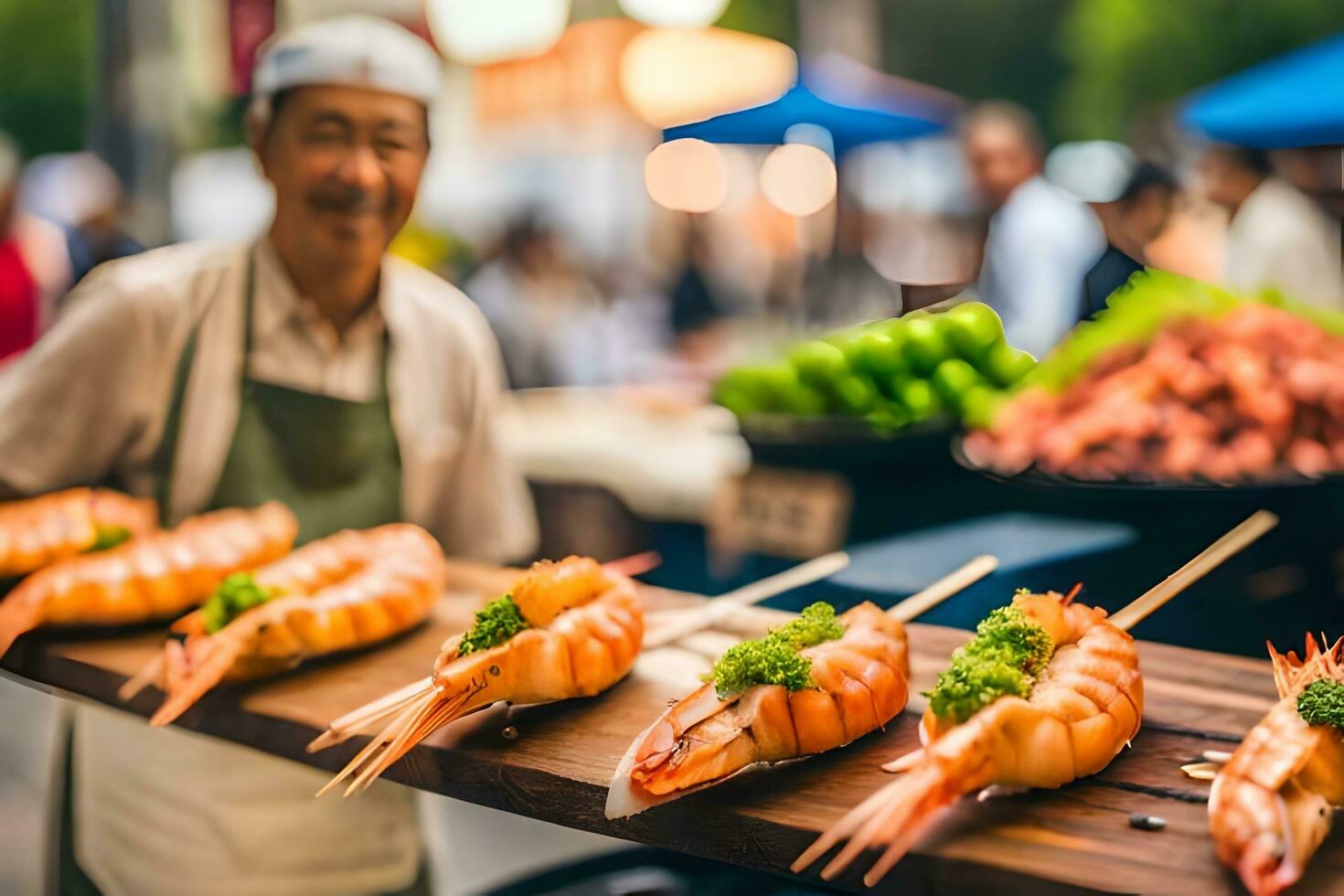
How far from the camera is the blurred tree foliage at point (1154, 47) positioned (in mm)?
9367

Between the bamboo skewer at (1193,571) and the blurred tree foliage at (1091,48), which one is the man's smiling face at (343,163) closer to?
the bamboo skewer at (1193,571)

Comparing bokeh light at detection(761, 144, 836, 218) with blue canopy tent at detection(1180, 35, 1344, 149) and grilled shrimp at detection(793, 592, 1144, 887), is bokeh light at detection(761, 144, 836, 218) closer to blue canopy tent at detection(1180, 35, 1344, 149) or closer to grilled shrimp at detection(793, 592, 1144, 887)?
blue canopy tent at detection(1180, 35, 1344, 149)

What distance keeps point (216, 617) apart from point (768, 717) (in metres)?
1.07

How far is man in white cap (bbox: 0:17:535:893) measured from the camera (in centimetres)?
243

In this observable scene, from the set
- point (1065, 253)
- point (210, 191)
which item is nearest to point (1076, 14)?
point (1065, 253)

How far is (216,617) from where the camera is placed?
201 centimetres

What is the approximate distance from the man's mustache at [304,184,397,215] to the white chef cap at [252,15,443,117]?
0.22 m

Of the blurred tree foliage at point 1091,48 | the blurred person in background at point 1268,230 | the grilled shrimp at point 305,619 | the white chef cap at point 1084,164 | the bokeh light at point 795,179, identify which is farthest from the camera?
the bokeh light at point 795,179

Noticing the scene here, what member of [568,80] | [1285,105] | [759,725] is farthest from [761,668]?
[568,80]

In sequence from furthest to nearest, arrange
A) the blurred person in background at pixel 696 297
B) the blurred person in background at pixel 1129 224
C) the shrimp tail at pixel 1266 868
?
1. the blurred person in background at pixel 696 297
2. the blurred person in background at pixel 1129 224
3. the shrimp tail at pixel 1266 868

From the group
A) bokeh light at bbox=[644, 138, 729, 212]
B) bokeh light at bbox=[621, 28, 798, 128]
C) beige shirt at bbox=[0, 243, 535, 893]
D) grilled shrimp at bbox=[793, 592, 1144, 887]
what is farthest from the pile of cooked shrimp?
bokeh light at bbox=[644, 138, 729, 212]

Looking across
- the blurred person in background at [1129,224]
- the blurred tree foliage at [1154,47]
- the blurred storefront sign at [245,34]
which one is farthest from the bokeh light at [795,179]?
the blurred storefront sign at [245,34]

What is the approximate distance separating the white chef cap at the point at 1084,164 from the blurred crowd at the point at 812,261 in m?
0.53

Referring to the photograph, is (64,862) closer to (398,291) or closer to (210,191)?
(398,291)
